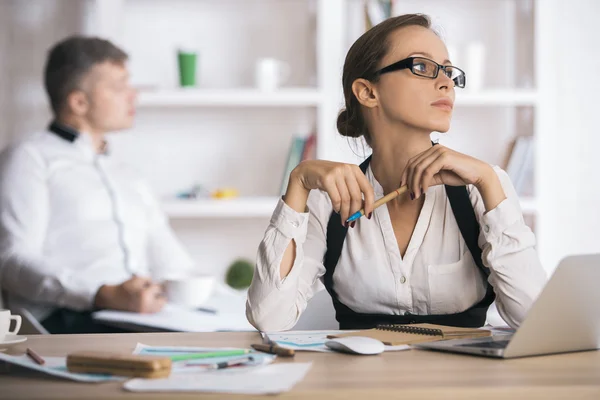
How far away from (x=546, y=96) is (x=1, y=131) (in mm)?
2476

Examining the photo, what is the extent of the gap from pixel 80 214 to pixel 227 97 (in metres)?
0.92

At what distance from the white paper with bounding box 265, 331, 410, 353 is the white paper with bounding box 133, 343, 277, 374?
77 mm

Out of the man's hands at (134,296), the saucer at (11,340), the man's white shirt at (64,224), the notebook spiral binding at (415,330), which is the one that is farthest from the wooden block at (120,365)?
the man's white shirt at (64,224)

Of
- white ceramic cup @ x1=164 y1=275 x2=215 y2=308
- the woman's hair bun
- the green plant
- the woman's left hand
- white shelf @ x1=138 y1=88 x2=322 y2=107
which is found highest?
white shelf @ x1=138 y1=88 x2=322 y2=107

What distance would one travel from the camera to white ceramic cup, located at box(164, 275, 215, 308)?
8.32 feet

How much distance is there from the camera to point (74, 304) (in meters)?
2.60

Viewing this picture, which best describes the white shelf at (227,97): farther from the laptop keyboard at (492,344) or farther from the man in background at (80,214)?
the laptop keyboard at (492,344)

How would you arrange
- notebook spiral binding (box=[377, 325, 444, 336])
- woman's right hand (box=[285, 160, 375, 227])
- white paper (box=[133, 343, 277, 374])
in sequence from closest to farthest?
white paper (box=[133, 343, 277, 374])
notebook spiral binding (box=[377, 325, 444, 336])
woman's right hand (box=[285, 160, 375, 227])

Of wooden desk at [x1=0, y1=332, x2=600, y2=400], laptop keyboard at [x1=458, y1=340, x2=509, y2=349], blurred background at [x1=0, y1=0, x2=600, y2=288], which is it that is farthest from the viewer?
blurred background at [x1=0, y1=0, x2=600, y2=288]

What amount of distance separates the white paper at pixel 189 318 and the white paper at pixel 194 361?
1011mm

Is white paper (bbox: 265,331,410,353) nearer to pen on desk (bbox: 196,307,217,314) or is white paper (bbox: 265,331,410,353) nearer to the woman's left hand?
the woman's left hand

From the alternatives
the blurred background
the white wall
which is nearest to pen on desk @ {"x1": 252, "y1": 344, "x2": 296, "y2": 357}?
the blurred background

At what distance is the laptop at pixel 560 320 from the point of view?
1072 millimetres

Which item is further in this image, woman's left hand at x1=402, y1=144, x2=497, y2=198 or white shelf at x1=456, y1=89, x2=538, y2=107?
white shelf at x1=456, y1=89, x2=538, y2=107
